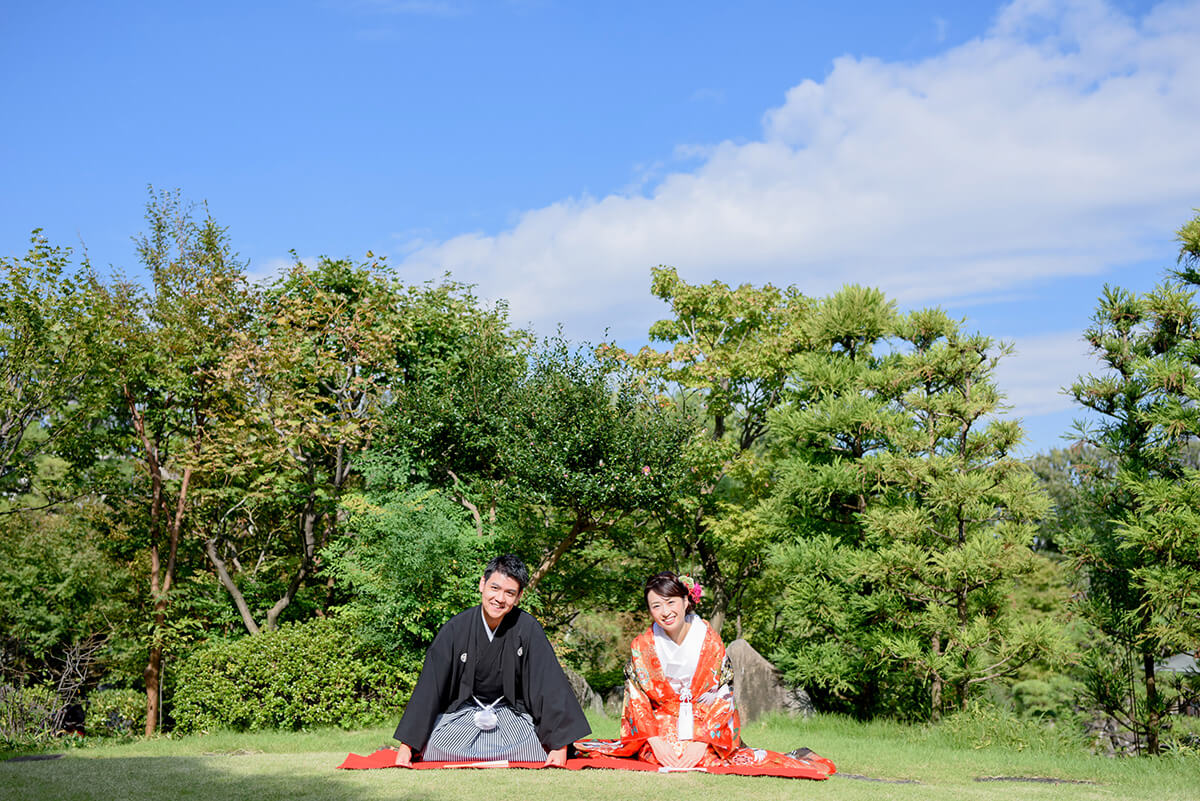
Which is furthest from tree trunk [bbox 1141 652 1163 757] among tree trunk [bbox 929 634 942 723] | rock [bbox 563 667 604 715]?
rock [bbox 563 667 604 715]

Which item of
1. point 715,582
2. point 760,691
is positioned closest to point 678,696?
point 760,691

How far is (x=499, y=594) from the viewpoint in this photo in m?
6.50

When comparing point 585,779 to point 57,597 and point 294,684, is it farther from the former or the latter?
point 57,597

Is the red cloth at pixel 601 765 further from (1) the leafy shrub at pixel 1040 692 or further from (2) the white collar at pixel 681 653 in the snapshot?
(1) the leafy shrub at pixel 1040 692

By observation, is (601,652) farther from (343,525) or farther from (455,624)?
(455,624)

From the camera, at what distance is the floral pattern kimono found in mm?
6590

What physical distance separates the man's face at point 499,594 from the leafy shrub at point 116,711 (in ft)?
26.2

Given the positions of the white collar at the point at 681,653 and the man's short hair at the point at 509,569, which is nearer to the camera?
the man's short hair at the point at 509,569

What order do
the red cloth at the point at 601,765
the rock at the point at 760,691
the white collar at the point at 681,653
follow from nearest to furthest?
the red cloth at the point at 601,765 → the white collar at the point at 681,653 → the rock at the point at 760,691

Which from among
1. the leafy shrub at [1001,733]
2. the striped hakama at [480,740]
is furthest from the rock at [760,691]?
the striped hakama at [480,740]

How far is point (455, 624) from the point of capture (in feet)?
21.8

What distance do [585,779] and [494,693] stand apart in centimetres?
112

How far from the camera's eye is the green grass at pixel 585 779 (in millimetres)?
5074

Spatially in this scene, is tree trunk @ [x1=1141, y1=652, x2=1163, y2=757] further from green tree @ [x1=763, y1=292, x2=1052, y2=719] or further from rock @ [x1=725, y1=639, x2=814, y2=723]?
rock @ [x1=725, y1=639, x2=814, y2=723]
